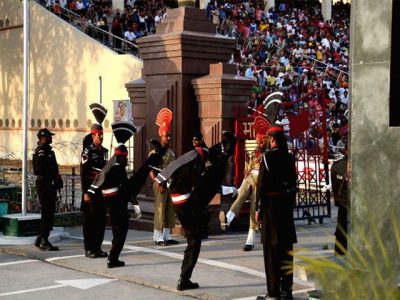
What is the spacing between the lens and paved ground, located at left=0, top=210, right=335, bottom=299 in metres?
8.10

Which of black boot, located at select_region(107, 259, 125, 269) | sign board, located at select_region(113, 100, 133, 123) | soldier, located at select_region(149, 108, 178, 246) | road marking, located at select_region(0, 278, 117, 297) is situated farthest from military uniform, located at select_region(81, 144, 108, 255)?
sign board, located at select_region(113, 100, 133, 123)

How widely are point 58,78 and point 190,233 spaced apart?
2269 cm

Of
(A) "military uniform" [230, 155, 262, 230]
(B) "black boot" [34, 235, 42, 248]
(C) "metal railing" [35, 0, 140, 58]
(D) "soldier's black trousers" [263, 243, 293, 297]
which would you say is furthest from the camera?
(C) "metal railing" [35, 0, 140, 58]

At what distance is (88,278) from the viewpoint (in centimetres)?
900

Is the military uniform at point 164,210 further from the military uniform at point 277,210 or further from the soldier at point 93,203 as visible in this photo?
the military uniform at point 277,210

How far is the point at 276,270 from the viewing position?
24.7 ft

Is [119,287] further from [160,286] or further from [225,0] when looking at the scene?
[225,0]

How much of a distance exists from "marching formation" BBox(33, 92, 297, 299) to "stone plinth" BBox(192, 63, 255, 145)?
75cm

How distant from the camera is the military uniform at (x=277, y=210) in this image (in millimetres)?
7625

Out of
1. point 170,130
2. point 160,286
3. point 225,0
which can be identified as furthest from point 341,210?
point 225,0

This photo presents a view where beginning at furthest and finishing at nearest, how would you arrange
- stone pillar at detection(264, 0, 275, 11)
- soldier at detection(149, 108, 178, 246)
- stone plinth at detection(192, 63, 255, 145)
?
stone pillar at detection(264, 0, 275, 11) → stone plinth at detection(192, 63, 255, 145) → soldier at detection(149, 108, 178, 246)

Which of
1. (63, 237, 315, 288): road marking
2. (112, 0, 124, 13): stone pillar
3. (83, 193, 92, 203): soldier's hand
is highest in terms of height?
(112, 0, 124, 13): stone pillar

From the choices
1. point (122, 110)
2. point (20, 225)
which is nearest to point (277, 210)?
point (20, 225)

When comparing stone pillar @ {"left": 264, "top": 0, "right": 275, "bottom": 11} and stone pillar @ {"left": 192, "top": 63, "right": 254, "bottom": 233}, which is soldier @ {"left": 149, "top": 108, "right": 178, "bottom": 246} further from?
stone pillar @ {"left": 264, "top": 0, "right": 275, "bottom": 11}
